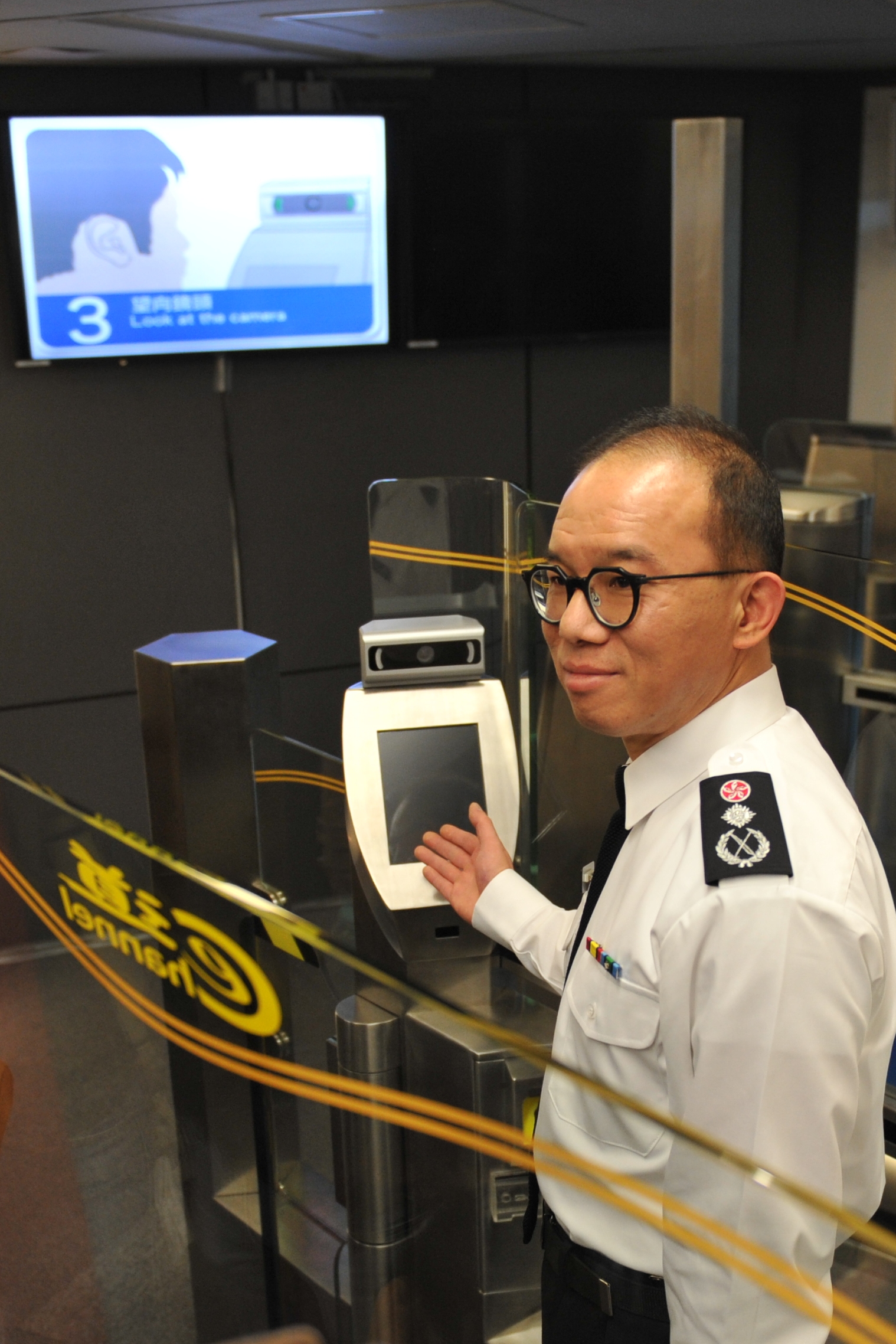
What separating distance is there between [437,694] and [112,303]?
2299mm

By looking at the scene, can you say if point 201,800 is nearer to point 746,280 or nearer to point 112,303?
point 112,303

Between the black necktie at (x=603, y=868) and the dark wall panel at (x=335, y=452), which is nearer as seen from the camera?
the black necktie at (x=603, y=868)

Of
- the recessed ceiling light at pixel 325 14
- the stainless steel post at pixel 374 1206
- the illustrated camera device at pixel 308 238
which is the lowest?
the stainless steel post at pixel 374 1206

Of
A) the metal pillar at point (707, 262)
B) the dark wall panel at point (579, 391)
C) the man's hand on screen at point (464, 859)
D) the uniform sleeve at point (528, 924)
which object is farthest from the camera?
the dark wall panel at point (579, 391)

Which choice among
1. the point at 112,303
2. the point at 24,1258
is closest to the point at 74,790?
the point at 112,303

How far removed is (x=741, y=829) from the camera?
988 millimetres

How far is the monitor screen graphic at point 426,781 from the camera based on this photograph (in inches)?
63.4

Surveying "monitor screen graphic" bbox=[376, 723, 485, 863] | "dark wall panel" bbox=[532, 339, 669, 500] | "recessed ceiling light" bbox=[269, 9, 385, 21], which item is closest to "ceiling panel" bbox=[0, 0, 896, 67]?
"recessed ceiling light" bbox=[269, 9, 385, 21]

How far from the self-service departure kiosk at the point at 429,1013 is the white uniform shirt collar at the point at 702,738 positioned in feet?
0.88

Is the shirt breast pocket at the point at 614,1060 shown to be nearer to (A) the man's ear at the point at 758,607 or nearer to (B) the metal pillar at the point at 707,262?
(A) the man's ear at the point at 758,607

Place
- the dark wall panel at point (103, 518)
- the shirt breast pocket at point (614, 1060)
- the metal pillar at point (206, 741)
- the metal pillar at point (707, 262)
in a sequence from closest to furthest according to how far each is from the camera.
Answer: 1. the shirt breast pocket at point (614, 1060)
2. the metal pillar at point (206, 741)
3. the metal pillar at point (707, 262)
4. the dark wall panel at point (103, 518)

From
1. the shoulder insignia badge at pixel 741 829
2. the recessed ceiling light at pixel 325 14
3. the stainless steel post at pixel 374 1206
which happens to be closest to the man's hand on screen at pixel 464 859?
the stainless steel post at pixel 374 1206

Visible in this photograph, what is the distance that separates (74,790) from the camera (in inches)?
150

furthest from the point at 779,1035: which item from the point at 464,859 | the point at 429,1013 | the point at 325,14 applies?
the point at 325,14
